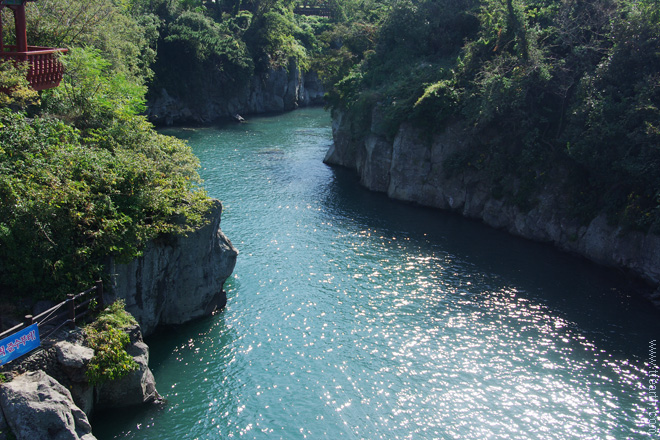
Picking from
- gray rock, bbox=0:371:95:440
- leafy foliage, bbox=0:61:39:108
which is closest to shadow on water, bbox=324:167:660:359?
gray rock, bbox=0:371:95:440

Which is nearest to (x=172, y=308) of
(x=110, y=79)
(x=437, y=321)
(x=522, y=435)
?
(x=437, y=321)

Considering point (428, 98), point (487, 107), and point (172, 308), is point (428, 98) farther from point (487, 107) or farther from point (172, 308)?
point (172, 308)

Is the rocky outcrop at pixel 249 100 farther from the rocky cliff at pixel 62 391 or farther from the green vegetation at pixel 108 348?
the rocky cliff at pixel 62 391

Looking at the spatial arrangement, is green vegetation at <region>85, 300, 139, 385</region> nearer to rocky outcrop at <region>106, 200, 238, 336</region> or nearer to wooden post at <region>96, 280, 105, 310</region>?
wooden post at <region>96, 280, 105, 310</region>

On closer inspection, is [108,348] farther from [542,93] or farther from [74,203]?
[542,93]

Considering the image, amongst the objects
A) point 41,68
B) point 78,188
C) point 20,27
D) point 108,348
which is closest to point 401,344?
point 108,348
